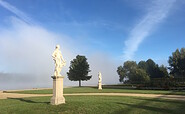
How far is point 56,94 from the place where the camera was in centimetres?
1050

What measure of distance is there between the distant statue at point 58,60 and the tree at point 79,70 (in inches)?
1507

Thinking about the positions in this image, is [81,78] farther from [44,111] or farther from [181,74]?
[44,111]

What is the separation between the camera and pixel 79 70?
49.7 metres

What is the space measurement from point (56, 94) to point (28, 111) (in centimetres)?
198

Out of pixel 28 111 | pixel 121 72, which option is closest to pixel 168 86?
pixel 28 111

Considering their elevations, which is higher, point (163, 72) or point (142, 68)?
point (142, 68)

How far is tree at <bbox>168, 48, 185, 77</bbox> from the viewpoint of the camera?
56.4 meters

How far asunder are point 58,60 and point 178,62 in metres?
56.8

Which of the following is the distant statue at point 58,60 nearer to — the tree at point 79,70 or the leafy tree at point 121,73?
the tree at point 79,70

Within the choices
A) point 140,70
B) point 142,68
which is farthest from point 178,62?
point 140,70

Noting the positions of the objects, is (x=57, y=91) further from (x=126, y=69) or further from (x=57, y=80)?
(x=126, y=69)

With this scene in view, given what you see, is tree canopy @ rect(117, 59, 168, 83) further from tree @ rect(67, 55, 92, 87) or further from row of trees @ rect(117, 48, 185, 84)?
tree @ rect(67, 55, 92, 87)

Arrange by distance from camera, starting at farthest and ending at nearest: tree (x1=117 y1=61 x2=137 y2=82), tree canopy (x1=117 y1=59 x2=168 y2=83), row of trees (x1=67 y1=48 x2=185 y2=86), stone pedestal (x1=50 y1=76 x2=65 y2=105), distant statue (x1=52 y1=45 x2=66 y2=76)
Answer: tree (x1=117 y1=61 x2=137 y2=82) < tree canopy (x1=117 y1=59 x2=168 y2=83) < row of trees (x1=67 y1=48 x2=185 y2=86) < distant statue (x1=52 y1=45 x2=66 y2=76) < stone pedestal (x1=50 y1=76 x2=65 y2=105)

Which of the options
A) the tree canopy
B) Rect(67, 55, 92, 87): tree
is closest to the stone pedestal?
Rect(67, 55, 92, 87): tree
